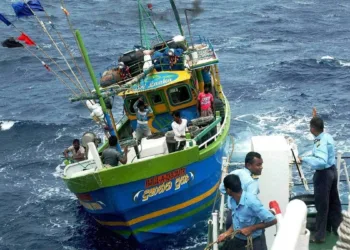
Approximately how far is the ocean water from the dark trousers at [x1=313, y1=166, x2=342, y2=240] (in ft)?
24.5

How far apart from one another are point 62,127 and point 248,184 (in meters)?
20.3

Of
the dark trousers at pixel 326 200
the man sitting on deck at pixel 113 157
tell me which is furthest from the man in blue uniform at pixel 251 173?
the man sitting on deck at pixel 113 157

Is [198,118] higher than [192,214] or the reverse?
higher

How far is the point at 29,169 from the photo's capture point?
22.5 metres

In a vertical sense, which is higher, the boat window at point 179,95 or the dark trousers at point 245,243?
the dark trousers at point 245,243

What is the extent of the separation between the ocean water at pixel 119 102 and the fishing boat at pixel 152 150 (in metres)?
1.23

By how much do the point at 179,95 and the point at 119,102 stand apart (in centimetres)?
1237

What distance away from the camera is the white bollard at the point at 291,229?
3952mm

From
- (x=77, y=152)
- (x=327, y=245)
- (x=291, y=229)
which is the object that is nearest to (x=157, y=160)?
(x=77, y=152)

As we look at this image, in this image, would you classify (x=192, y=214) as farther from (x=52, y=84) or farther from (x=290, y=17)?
(x=290, y=17)

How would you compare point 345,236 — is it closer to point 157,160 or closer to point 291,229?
point 291,229

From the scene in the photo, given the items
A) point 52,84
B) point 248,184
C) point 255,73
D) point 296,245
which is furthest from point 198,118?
point 52,84

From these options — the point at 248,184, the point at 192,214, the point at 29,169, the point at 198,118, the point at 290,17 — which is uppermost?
the point at 248,184

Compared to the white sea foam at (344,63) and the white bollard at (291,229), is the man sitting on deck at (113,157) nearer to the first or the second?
the white bollard at (291,229)
